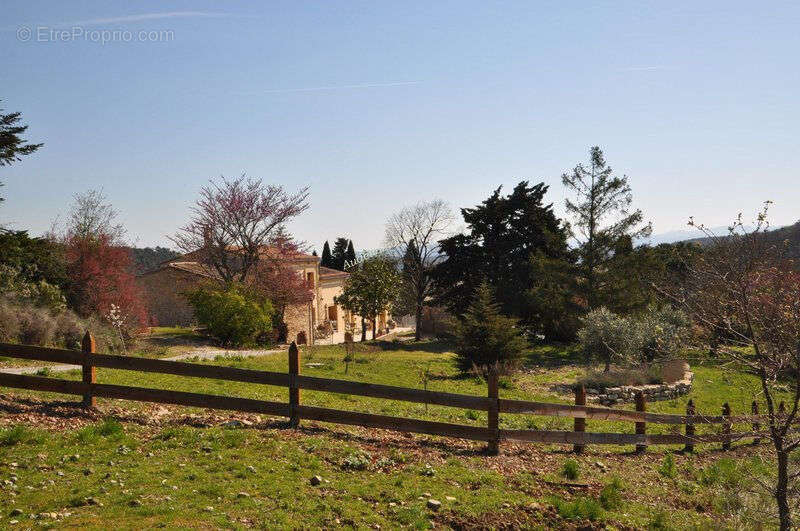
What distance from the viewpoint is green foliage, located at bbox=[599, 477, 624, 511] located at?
299 inches

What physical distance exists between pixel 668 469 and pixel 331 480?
6.04 metres

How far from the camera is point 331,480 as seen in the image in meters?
7.22

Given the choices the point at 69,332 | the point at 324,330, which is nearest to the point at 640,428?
the point at 69,332

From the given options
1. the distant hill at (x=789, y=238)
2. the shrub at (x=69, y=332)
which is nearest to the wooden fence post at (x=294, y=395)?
the distant hill at (x=789, y=238)

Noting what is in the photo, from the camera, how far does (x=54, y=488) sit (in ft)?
20.9

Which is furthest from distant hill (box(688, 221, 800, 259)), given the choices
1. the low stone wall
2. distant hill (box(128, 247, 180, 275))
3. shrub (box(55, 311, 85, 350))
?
distant hill (box(128, 247, 180, 275))

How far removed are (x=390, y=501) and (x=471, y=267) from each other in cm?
3571

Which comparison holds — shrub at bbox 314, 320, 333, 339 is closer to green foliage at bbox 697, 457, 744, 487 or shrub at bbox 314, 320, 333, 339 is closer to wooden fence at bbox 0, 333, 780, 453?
wooden fence at bbox 0, 333, 780, 453

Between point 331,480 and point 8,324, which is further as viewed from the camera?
point 8,324

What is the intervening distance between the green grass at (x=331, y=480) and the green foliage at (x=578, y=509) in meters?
0.02

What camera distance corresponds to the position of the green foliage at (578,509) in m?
7.02

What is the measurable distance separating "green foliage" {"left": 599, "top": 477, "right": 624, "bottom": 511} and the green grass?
21 millimetres

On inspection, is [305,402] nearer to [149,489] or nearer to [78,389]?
[78,389]

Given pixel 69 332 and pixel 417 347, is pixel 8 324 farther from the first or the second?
pixel 417 347
